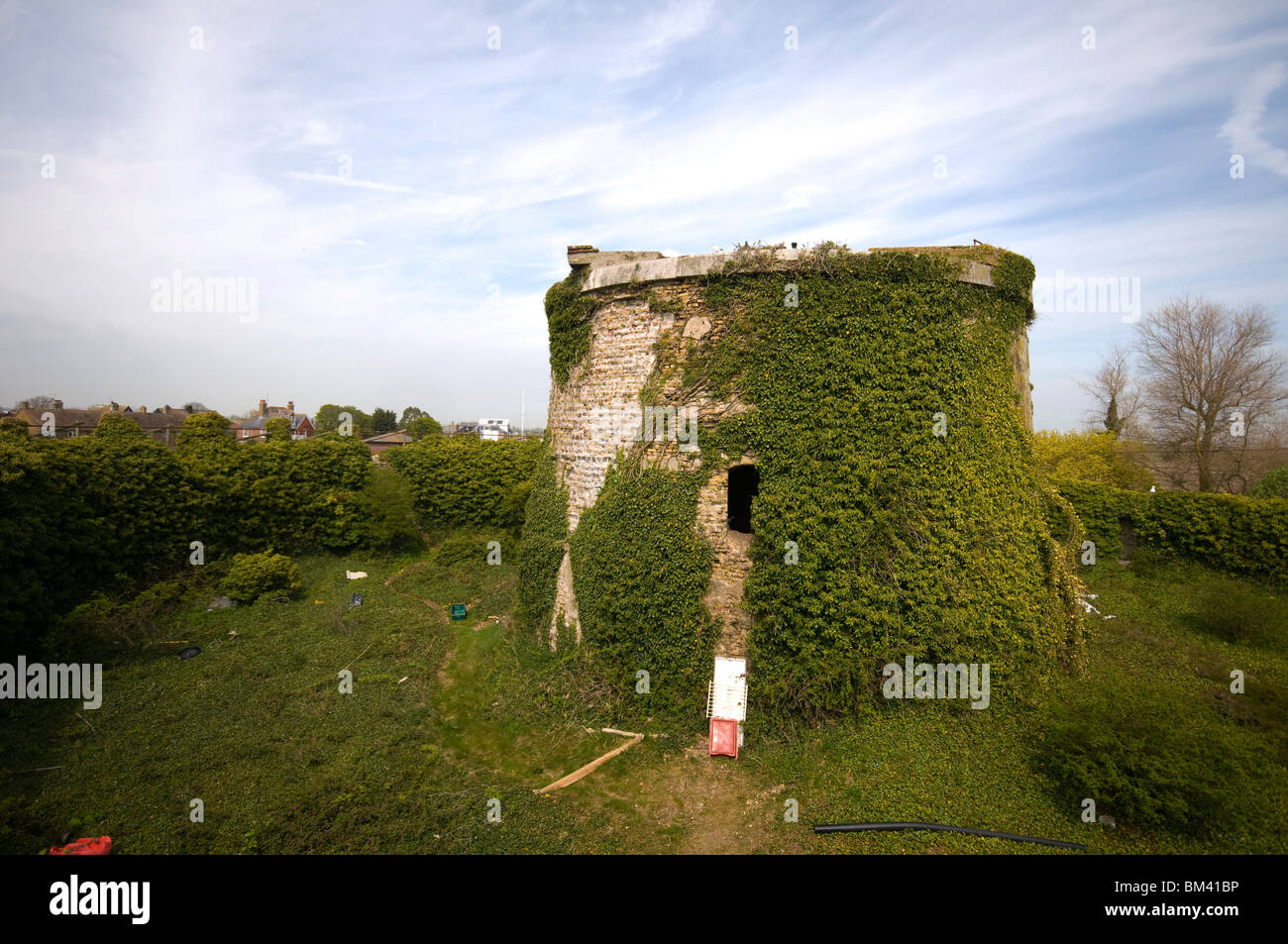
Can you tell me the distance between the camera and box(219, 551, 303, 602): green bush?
15.8 meters

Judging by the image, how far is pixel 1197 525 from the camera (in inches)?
636

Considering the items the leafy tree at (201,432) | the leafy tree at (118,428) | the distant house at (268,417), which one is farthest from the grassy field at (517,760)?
the distant house at (268,417)

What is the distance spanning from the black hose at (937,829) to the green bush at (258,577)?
1597cm

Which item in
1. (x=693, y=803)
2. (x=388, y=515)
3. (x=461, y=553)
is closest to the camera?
(x=693, y=803)

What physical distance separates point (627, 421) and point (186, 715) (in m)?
9.46

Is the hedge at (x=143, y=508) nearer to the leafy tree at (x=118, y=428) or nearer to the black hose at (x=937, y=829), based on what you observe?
the leafy tree at (x=118, y=428)

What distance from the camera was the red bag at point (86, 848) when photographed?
255 inches

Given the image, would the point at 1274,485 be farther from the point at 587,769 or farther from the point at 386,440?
the point at 386,440

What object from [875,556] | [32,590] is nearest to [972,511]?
[875,556]

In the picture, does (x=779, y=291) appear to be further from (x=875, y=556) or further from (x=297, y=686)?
(x=297, y=686)

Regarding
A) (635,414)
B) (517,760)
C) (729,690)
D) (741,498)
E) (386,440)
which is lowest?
(517,760)

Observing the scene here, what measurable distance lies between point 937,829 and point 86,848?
993 cm

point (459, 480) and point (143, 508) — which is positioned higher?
point (459, 480)

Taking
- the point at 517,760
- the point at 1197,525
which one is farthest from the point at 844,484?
the point at 1197,525
